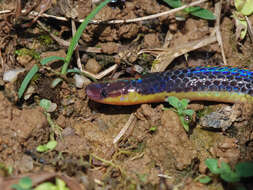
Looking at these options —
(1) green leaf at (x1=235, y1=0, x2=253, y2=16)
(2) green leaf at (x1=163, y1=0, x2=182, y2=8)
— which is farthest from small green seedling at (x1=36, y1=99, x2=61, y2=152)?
(1) green leaf at (x1=235, y1=0, x2=253, y2=16)

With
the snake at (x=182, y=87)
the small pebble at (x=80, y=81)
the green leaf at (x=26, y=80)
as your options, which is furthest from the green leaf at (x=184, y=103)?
the green leaf at (x=26, y=80)

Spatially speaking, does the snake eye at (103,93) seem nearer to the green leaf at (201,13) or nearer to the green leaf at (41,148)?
the green leaf at (41,148)

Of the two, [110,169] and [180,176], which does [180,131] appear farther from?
[110,169]

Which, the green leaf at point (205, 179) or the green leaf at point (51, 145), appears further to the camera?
the green leaf at point (51, 145)

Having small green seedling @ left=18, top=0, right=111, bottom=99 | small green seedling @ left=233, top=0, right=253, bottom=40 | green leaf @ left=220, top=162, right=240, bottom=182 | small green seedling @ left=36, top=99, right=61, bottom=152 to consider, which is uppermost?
small green seedling @ left=233, top=0, right=253, bottom=40

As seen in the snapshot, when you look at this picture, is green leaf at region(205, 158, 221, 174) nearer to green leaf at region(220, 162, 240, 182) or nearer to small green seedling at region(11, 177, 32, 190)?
green leaf at region(220, 162, 240, 182)

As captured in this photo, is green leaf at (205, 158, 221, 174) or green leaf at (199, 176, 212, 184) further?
green leaf at (199, 176, 212, 184)

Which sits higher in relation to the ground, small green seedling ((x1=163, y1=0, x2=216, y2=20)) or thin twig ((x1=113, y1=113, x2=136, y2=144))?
small green seedling ((x1=163, y1=0, x2=216, y2=20))
